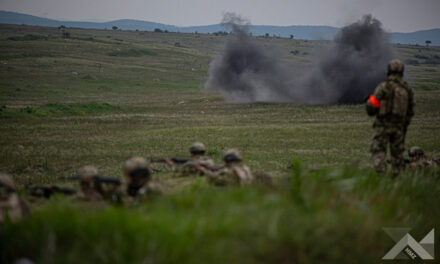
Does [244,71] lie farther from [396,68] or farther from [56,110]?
Result: [396,68]

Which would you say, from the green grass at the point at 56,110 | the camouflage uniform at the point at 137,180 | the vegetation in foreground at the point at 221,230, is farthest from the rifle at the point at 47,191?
the green grass at the point at 56,110

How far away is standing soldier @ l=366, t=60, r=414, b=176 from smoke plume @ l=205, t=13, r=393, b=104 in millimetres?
26015

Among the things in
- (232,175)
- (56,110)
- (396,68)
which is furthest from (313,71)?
(232,175)

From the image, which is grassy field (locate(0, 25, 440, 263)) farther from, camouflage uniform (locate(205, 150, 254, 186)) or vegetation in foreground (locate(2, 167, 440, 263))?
camouflage uniform (locate(205, 150, 254, 186))

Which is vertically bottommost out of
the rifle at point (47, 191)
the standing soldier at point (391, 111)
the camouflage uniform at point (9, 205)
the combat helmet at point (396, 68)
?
the rifle at point (47, 191)

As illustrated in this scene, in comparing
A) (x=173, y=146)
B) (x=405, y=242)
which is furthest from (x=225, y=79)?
(x=405, y=242)

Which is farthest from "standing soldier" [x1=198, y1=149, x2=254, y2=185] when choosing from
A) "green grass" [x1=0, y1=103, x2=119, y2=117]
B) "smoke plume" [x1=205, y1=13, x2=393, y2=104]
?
"smoke plume" [x1=205, y1=13, x2=393, y2=104]

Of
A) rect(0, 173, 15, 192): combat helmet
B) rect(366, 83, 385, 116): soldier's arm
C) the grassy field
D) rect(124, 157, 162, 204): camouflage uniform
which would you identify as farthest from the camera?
rect(366, 83, 385, 116): soldier's arm

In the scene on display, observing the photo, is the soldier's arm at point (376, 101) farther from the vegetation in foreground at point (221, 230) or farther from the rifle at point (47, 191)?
the rifle at point (47, 191)

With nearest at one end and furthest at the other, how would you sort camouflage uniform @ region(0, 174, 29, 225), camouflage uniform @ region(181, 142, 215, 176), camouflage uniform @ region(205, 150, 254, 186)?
camouflage uniform @ region(0, 174, 29, 225), camouflage uniform @ region(205, 150, 254, 186), camouflage uniform @ region(181, 142, 215, 176)

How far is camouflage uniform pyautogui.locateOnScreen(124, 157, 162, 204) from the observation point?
6.23m

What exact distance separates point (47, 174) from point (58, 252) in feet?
31.3

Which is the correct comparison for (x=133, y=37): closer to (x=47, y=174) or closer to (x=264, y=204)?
(x=47, y=174)

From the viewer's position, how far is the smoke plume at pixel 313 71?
3462cm
